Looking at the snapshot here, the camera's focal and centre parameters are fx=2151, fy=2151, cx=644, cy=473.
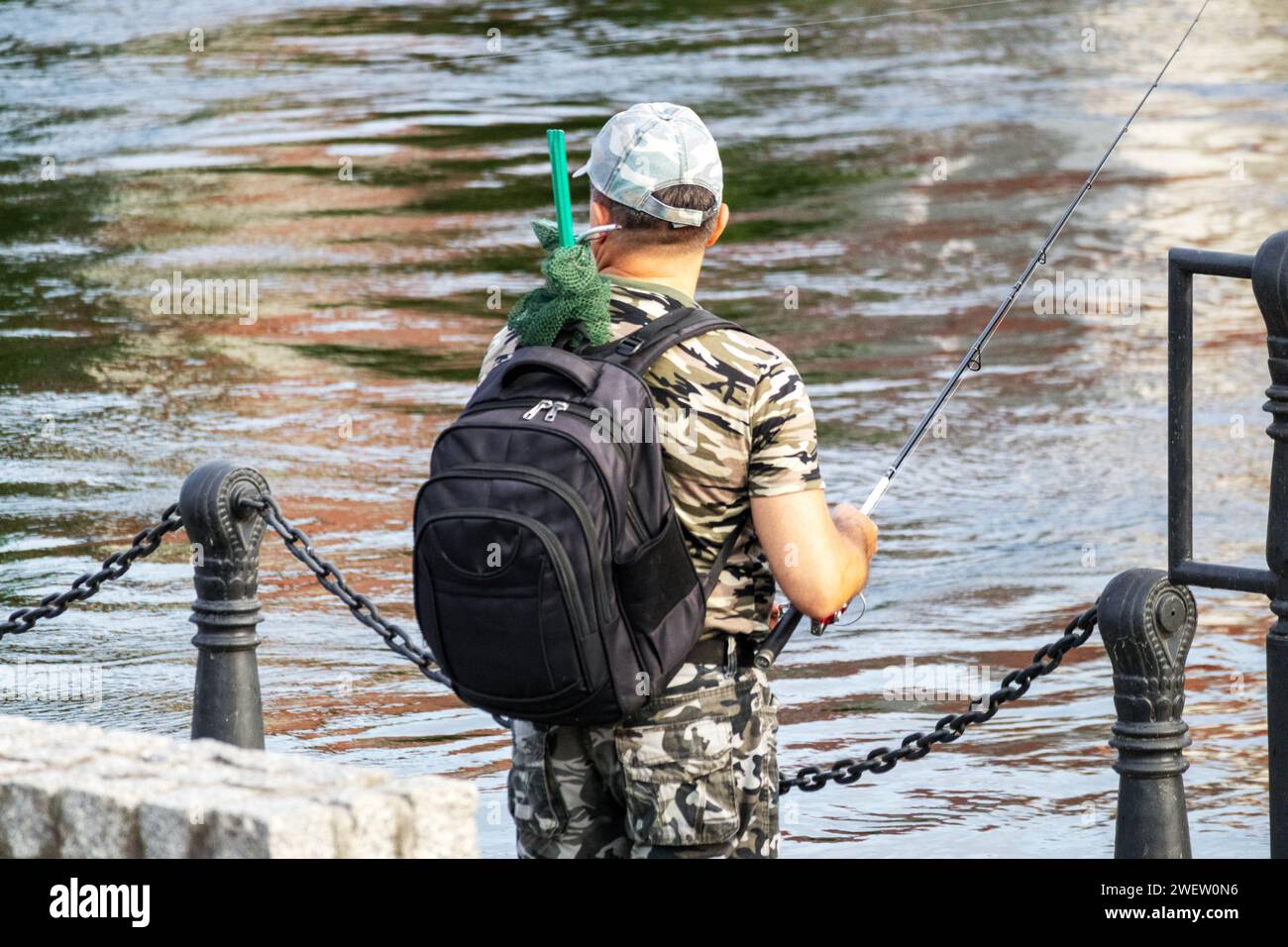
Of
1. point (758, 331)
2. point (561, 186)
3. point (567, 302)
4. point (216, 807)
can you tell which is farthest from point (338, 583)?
point (758, 331)

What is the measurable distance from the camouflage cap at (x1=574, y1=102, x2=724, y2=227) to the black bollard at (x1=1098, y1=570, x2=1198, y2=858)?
1428 millimetres

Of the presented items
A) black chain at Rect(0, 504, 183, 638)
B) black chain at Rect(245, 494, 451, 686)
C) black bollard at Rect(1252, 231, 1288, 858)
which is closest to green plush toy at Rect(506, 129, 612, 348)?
black bollard at Rect(1252, 231, 1288, 858)

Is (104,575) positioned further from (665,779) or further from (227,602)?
(665,779)

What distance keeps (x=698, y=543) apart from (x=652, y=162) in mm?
706

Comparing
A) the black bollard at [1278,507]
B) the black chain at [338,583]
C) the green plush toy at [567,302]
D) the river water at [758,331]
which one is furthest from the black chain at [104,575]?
the black bollard at [1278,507]

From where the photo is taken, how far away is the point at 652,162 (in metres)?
3.91

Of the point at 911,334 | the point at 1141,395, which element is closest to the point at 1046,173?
the point at 911,334

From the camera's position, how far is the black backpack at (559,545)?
12.2 ft

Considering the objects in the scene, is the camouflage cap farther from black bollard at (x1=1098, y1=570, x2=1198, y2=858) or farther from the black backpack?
black bollard at (x1=1098, y1=570, x2=1198, y2=858)

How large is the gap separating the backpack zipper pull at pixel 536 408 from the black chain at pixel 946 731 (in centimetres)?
161

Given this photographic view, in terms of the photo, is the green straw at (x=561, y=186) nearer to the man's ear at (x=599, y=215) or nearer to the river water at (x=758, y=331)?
the man's ear at (x=599, y=215)

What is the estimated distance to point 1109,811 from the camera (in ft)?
21.4

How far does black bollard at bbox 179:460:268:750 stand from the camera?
19.9ft
